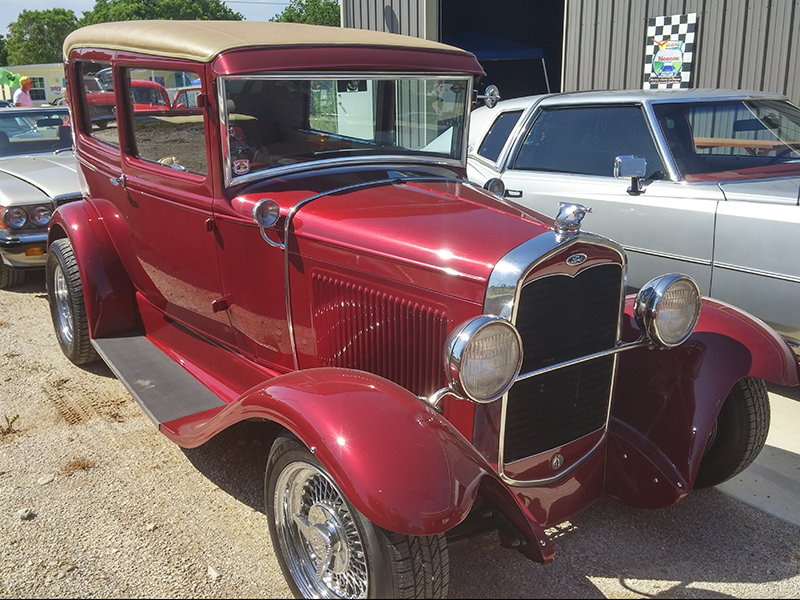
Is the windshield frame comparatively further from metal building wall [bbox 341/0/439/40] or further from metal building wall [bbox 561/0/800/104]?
metal building wall [bbox 341/0/439/40]

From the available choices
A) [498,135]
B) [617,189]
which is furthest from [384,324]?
[498,135]

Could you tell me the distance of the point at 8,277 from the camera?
5.93m

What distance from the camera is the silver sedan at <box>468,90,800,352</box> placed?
3787mm

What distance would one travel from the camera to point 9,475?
304 cm

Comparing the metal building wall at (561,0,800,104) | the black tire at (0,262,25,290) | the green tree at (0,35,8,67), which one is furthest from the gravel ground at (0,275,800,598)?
the green tree at (0,35,8,67)

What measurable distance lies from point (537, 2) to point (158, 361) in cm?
1301

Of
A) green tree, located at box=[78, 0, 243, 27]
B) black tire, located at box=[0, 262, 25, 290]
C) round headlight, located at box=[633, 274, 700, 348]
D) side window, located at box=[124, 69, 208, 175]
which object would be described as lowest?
black tire, located at box=[0, 262, 25, 290]

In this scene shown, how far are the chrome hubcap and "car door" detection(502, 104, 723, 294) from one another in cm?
312

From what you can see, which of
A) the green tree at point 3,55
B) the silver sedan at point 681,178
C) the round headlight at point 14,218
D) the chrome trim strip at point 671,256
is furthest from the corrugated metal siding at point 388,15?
the green tree at point 3,55

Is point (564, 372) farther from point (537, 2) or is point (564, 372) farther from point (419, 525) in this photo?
point (537, 2)

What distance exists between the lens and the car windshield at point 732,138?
4332 millimetres

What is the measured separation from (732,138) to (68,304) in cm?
447

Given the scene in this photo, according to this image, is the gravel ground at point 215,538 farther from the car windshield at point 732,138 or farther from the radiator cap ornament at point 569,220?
the car windshield at point 732,138

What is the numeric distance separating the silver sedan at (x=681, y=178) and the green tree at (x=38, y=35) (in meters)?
61.3
